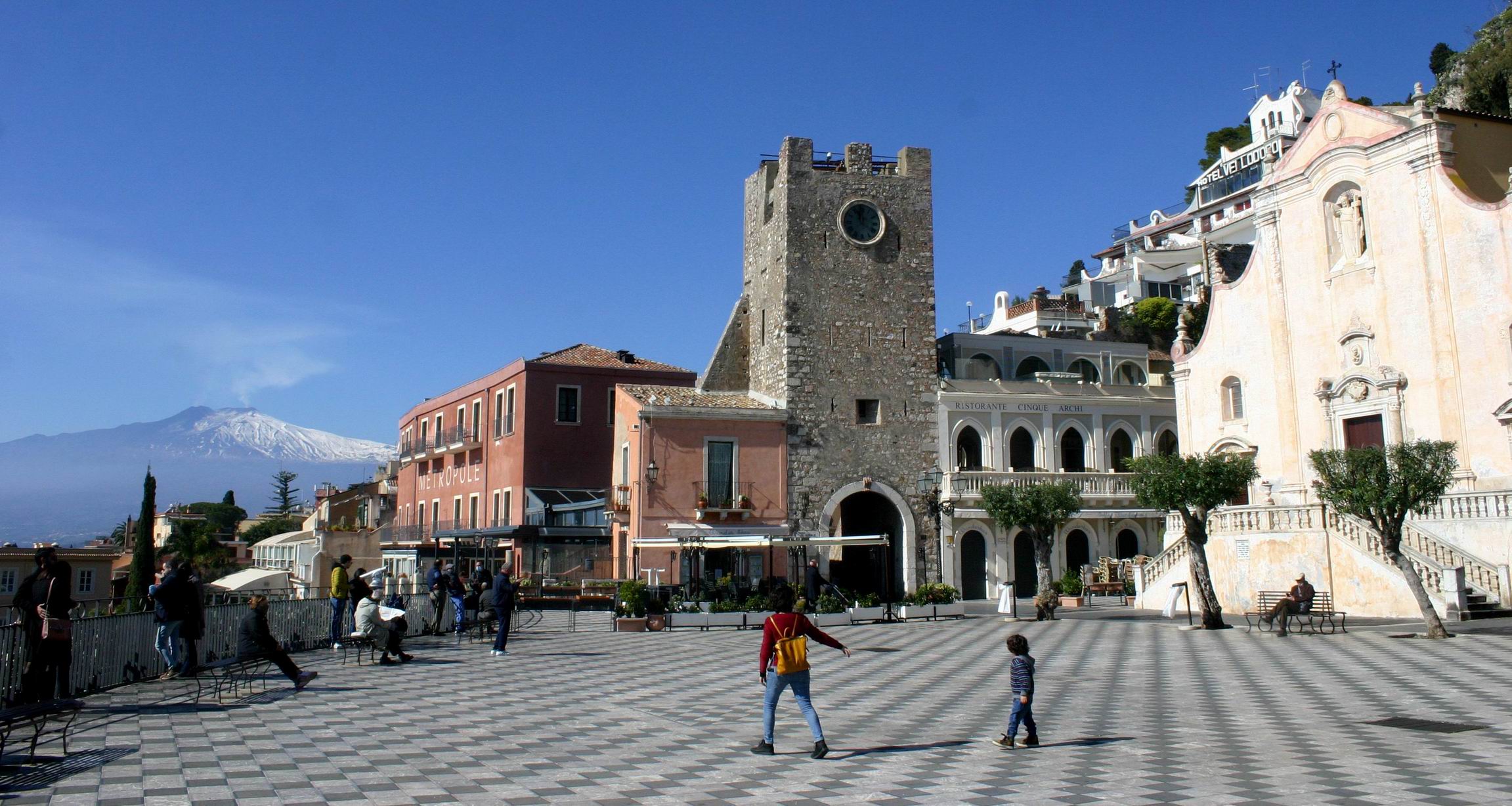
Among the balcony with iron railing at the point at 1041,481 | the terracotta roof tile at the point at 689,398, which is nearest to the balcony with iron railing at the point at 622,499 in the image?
the terracotta roof tile at the point at 689,398

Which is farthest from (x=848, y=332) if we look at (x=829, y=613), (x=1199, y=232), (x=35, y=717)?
(x=1199, y=232)

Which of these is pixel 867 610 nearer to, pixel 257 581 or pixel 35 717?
pixel 35 717

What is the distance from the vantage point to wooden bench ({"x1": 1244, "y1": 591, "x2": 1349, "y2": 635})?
21.7m

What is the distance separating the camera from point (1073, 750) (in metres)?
10.3

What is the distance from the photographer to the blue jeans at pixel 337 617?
19.8 m

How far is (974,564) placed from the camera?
122 ft

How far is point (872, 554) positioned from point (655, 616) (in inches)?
534

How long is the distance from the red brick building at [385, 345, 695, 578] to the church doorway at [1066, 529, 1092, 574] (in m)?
15.6

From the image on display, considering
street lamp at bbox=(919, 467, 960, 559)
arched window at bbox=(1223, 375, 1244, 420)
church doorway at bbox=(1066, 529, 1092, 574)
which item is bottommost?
church doorway at bbox=(1066, 529, 1092, 574)

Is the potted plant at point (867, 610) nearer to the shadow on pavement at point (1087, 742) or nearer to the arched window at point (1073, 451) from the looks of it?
the arched window at point (1073, 451)

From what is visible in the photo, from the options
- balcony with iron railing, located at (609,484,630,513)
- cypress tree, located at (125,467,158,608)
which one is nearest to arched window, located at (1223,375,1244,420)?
balcony with iron railing, located at (609,484,630,513)

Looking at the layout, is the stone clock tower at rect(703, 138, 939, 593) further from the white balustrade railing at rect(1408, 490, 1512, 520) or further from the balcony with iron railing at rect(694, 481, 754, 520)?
the white balustrade railing at rect(1408, 490, 1512, 520)

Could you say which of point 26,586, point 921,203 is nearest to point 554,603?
point 921,203

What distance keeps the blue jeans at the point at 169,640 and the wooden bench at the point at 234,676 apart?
0.46 metres
